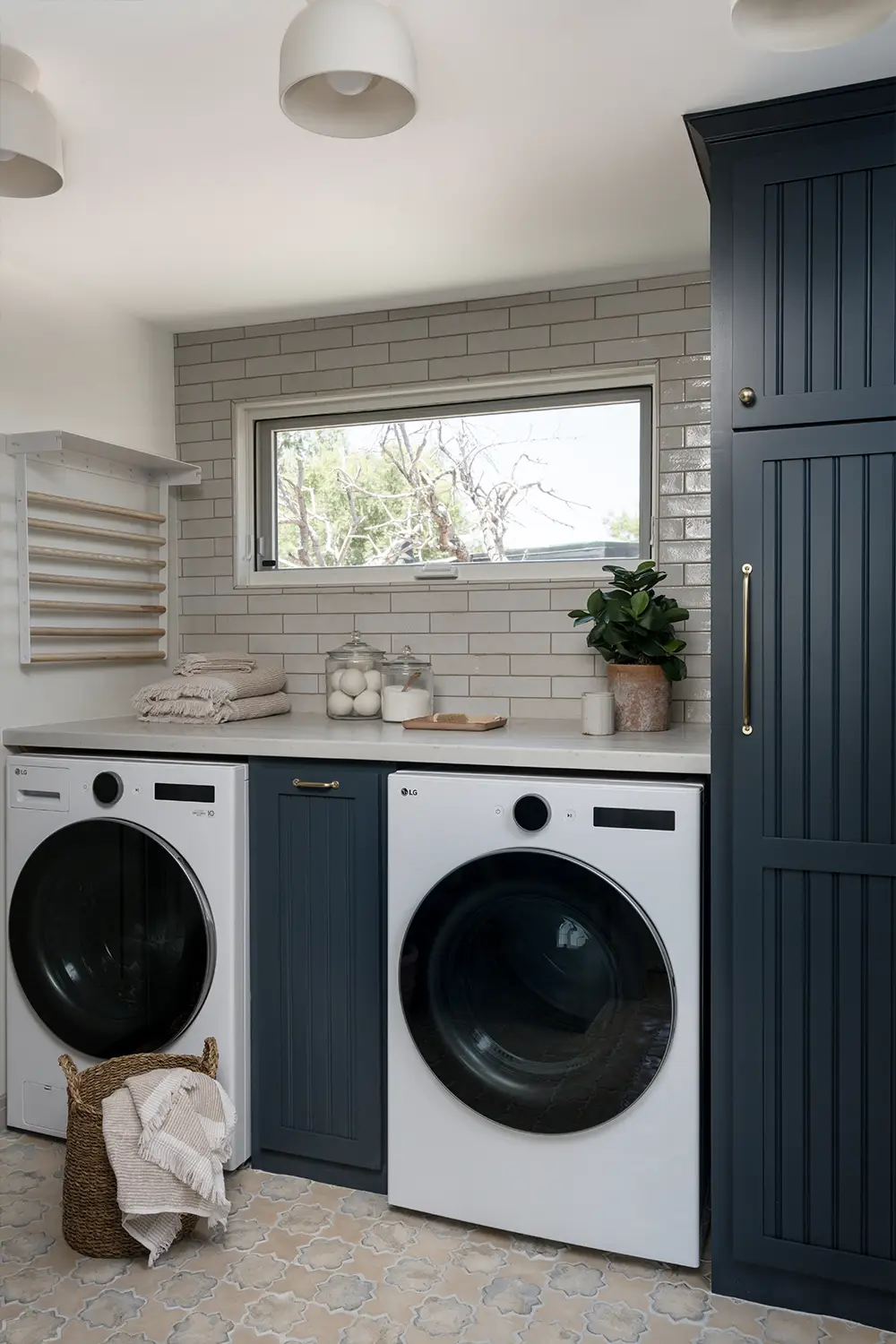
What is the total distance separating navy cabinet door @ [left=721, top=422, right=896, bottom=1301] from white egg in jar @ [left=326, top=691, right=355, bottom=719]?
1.31m

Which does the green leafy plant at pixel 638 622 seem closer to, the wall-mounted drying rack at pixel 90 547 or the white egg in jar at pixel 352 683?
the white egg in jar at pixel 352 683

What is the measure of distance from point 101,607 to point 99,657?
0.16 m

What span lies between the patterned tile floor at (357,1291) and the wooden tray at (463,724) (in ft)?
3.66

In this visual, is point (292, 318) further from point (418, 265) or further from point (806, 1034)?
point (806, 1034)

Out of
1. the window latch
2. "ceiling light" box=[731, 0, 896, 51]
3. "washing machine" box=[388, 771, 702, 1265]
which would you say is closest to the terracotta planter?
"washing machine" box=[388, 771, 702, 1265]

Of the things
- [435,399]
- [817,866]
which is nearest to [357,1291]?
[817,866]

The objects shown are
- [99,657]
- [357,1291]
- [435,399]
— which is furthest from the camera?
[435,399]

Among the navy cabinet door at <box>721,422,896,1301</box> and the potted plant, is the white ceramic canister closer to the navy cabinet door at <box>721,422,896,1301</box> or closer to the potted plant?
the potted plant

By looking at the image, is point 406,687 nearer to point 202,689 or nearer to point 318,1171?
point 202,689

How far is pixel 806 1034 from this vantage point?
6.34ft

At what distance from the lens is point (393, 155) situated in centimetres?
212

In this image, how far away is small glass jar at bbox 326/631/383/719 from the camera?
2943 millimetres

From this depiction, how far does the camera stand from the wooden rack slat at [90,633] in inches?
110

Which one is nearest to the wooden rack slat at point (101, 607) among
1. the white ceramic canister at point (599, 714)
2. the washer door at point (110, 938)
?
the washer door at point (110, 938)
